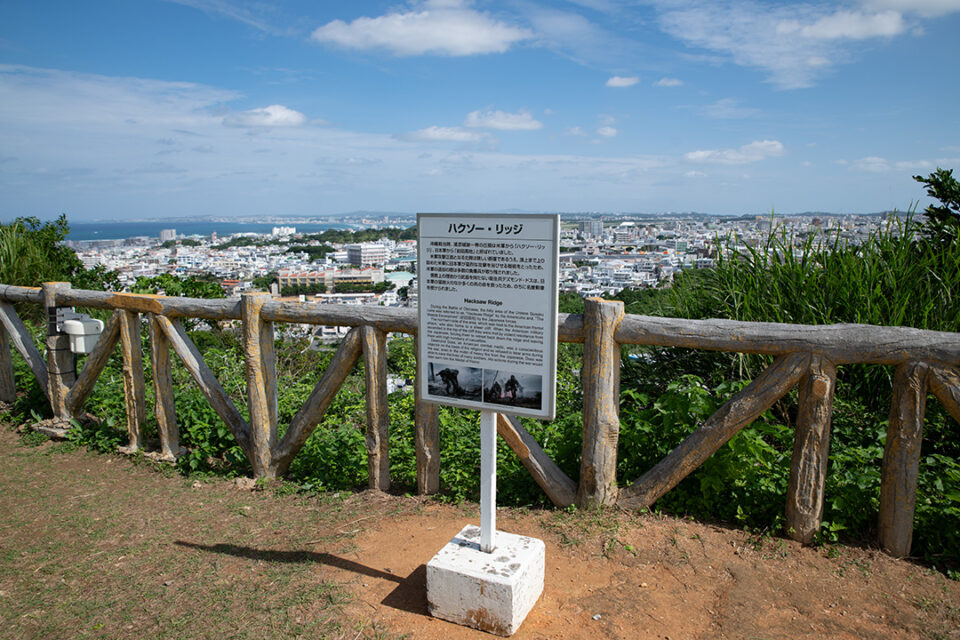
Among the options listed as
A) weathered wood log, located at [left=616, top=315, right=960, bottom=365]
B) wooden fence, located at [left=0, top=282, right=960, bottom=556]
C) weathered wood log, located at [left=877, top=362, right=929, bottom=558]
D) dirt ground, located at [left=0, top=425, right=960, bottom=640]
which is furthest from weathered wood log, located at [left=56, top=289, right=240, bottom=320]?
weathered wood log, located at [left=877, top=362, right=929, bottom=558]

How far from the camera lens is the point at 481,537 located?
312cm

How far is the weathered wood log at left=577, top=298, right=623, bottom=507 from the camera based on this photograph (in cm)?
371

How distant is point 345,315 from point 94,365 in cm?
293

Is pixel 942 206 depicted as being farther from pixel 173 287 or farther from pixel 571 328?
pixel 173 287

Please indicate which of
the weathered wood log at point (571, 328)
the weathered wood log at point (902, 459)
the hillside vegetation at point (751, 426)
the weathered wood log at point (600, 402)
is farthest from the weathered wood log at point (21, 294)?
the weathered wood log at point (902, 459)

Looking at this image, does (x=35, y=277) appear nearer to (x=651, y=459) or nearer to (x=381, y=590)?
(x=381, y=590)

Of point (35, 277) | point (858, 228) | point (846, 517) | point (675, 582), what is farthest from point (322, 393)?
point (35, 277)

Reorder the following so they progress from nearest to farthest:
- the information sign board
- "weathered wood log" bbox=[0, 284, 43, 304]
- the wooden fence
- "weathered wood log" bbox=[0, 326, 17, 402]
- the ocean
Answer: the information sign board, the wooden fence, "weathered wood log" bbox=[0, 284, 43, 304], "weathered wood log" bbox=[0, 326, 17, 402], the ocean

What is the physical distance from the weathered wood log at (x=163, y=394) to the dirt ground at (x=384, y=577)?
83cm

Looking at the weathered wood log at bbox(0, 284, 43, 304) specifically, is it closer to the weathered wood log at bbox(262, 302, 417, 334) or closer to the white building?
the weathered wood log at bbox(262, 302, 417, 334)

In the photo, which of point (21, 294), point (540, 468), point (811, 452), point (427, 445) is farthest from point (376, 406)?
point (21, 294)

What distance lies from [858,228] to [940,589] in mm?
3409

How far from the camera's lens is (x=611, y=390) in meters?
3.78

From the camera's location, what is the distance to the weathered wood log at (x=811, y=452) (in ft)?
11.2
